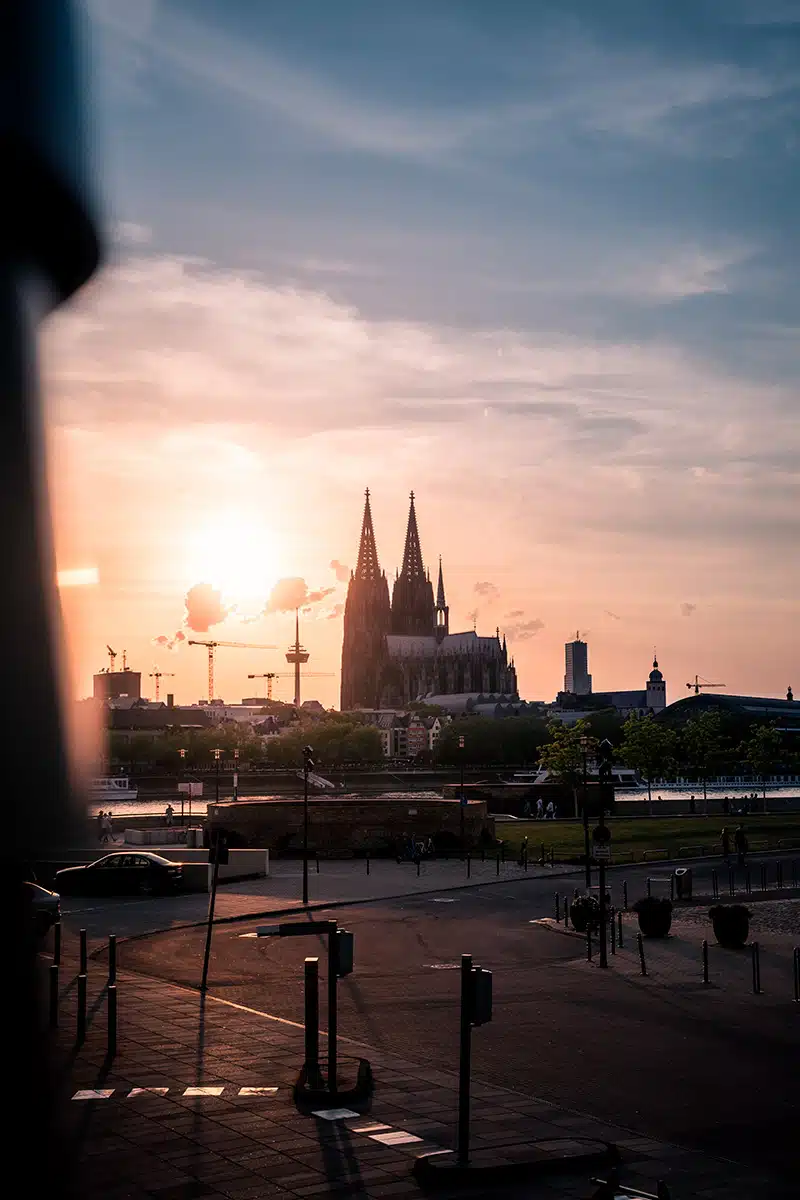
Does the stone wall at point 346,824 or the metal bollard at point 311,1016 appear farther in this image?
the stone wall at point 346,824

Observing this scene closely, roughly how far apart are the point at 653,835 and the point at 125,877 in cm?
3179

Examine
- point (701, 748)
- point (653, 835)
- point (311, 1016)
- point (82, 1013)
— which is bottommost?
point (653, 835)

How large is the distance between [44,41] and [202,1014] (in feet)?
58.5

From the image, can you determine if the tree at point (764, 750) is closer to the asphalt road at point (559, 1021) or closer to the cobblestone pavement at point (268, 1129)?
the asphalt road at point (559, 1021)

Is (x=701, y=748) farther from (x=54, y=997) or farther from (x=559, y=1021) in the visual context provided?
(x=54, y=997)

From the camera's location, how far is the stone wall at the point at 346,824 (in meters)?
55.7

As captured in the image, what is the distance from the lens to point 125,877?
37.6 m

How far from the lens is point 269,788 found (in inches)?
5581

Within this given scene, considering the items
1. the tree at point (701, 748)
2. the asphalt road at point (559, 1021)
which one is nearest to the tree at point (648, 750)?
the tree at point (701, 748)

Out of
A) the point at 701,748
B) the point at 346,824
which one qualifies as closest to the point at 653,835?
the point at 346,824

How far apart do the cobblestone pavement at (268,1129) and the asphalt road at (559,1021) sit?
2.65 ft

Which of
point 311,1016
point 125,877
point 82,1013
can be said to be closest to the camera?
point 311,1016

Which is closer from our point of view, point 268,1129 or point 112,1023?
point 268,1129

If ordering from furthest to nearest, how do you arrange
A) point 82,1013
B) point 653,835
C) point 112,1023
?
point 653,835 → point 82,1013 → point 112,1023
